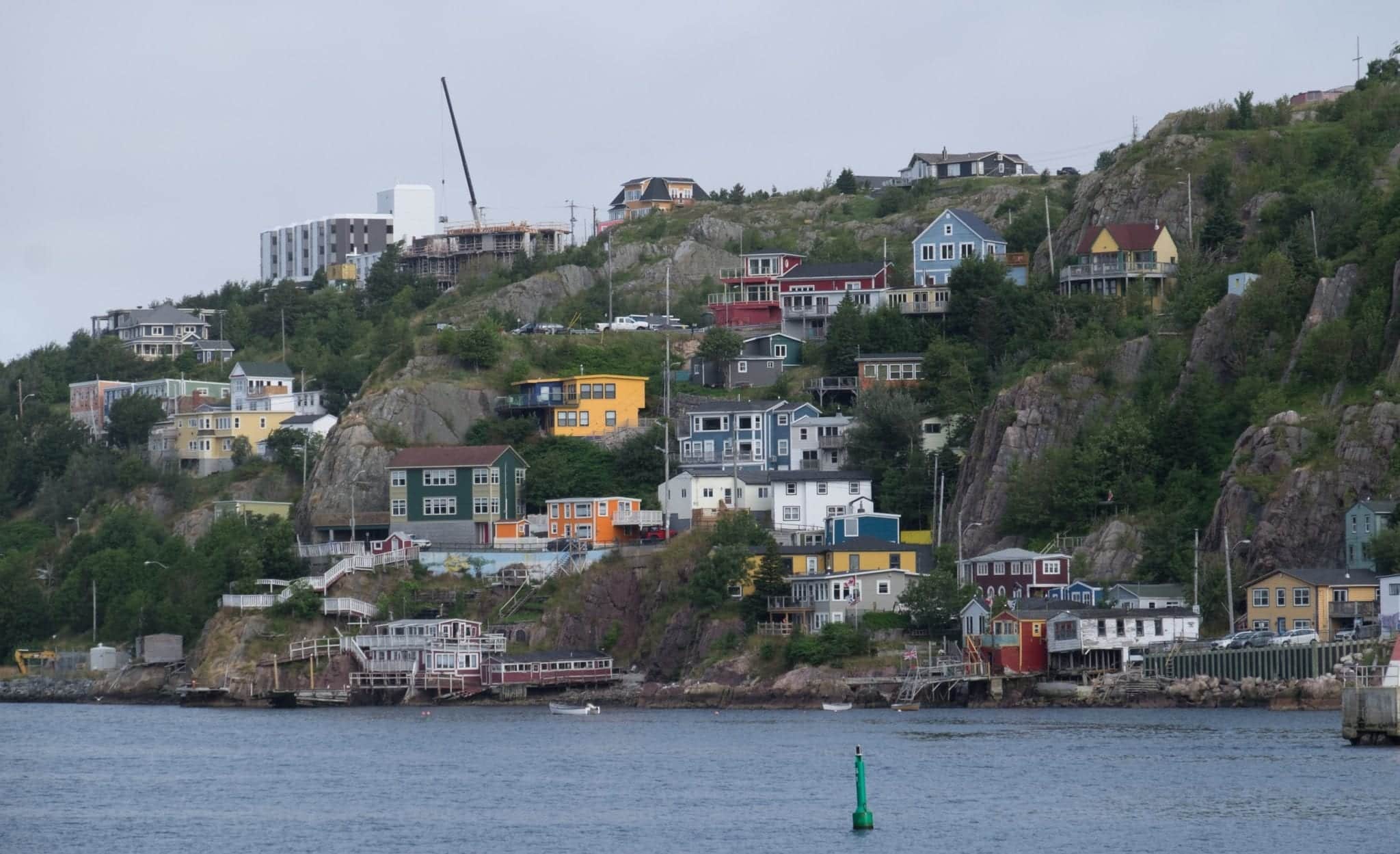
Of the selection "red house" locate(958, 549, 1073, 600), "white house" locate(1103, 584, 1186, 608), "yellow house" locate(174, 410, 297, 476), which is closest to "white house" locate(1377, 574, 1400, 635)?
"white house" locate(1103, 584, 1186, 608)

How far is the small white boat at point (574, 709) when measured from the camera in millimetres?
95875

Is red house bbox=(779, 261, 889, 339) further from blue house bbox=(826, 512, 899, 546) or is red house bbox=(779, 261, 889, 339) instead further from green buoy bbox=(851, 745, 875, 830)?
green buoy bbox=(851, 745, 875, 830)

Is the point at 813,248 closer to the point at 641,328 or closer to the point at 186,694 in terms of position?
the point at 641,328

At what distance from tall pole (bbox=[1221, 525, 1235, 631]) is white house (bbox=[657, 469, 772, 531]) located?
25166mm

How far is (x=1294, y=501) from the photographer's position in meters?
93.5

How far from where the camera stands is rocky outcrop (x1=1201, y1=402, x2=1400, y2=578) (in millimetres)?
A: 93062

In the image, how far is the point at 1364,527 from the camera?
299ft

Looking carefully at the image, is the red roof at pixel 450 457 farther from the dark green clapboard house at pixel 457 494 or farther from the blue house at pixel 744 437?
the blue house at pixel 744 437

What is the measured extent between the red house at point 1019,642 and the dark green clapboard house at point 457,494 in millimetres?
29148

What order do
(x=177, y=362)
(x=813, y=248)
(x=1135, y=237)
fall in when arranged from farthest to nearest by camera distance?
(x=177, y=362) < (x=813, y=248) < (x=1135, y=237)

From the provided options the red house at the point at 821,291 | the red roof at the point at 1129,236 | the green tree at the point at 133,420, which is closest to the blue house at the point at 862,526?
the red roof at the point at 1129,236

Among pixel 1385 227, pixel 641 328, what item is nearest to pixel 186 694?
pixel 641 328

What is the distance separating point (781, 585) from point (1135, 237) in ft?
108

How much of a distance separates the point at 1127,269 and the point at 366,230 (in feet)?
295
